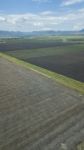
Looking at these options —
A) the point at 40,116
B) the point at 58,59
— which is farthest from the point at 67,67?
the point at 40,116

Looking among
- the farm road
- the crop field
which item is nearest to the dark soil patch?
the crop field

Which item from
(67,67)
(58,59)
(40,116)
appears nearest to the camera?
(40,116)

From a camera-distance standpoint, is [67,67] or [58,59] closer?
[67,67]

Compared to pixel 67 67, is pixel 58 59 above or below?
below

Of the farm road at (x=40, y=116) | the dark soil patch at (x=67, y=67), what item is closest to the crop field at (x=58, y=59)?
the dark soil patch at (x=67, y=67)

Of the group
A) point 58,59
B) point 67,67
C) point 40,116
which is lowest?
point 58,59

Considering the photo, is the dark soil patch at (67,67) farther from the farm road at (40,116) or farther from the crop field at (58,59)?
the farm road at (40,116)

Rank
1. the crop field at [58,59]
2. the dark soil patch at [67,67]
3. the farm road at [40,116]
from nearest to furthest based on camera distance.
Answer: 1. the farm road at [40,116]
2. the dark soil patch at [67,67]
3. the crop field at [58,59]

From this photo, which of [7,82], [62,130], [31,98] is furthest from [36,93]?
[62,130]

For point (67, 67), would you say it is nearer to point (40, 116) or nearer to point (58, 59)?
point (58, 59)
